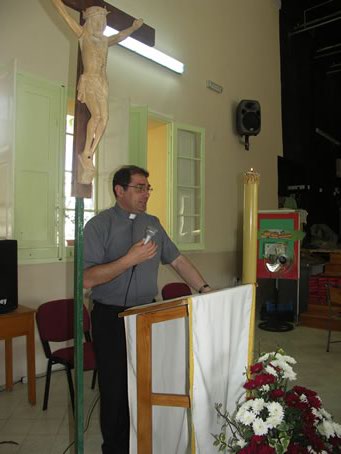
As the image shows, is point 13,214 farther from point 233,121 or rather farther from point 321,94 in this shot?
point 321,94

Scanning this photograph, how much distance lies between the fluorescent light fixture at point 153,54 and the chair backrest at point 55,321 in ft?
8.97

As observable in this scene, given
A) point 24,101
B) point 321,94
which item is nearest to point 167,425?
point 24,101

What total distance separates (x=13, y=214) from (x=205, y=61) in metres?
3.49

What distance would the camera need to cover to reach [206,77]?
530 cm

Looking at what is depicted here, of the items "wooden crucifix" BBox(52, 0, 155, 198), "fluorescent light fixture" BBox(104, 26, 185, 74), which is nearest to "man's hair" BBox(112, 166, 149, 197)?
"wooden crucifix" BBox(52, 0, 155, 198)

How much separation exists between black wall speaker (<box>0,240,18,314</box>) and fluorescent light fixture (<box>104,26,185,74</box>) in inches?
97.5

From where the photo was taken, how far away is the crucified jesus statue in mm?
1256

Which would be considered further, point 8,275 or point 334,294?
point 334,294

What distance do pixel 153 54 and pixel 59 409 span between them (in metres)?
3.68

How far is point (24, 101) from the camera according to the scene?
10.5ft

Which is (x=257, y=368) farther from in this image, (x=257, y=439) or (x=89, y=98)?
(x=89, y=98)

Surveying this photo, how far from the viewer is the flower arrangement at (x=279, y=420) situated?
114cm

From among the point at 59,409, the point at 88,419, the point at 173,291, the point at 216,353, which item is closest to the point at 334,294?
the point at 173,291

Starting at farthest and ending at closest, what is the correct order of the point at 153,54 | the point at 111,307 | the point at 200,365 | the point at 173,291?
the point at 153,54 < the point at 173,291 < the point at 111,307 < the point at 200,365
